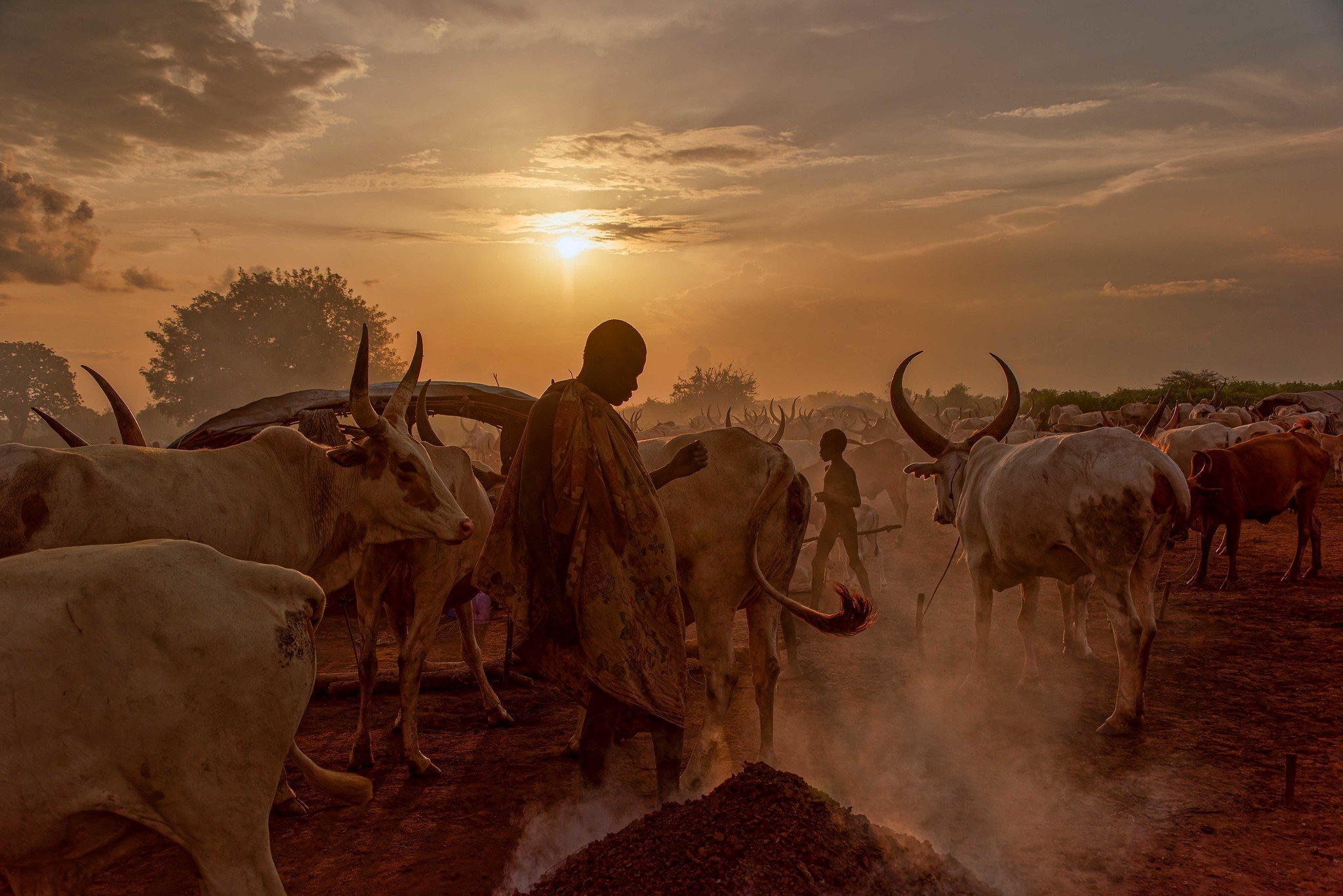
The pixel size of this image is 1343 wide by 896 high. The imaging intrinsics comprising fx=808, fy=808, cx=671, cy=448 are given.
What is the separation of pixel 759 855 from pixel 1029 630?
530cm

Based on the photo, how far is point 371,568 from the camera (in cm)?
591

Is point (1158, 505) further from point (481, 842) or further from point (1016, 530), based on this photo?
point (481, 842)

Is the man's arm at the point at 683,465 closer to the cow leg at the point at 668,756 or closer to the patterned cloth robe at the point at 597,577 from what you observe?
the patterned cloth robe at the point at 597,577

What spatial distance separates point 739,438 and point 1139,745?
3733 mm

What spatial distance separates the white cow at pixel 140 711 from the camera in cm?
229

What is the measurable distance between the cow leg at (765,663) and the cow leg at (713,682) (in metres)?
0.34

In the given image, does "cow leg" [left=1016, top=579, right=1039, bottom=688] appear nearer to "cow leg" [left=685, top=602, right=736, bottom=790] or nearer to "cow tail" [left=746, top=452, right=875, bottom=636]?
"cow tail" [left=746, top=452, right=875, bottom=636]

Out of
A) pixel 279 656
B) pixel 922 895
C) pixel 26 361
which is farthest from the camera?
pixel 26 361

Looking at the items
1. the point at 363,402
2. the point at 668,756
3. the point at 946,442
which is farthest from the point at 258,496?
the point at 946,442

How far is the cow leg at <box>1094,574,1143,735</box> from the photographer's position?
604 centimetres

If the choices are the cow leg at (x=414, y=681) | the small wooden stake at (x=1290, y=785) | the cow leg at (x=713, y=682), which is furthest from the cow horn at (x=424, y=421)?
the small wooden stake at (x=1290, y=785)

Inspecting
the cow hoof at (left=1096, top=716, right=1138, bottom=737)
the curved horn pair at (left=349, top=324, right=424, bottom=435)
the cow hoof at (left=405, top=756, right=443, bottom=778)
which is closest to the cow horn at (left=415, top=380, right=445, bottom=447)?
the curved horn pair at (left=349, top=324, right=424, bottom=435)

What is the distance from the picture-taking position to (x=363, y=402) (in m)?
4.92

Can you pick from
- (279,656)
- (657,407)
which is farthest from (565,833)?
(657,407)
